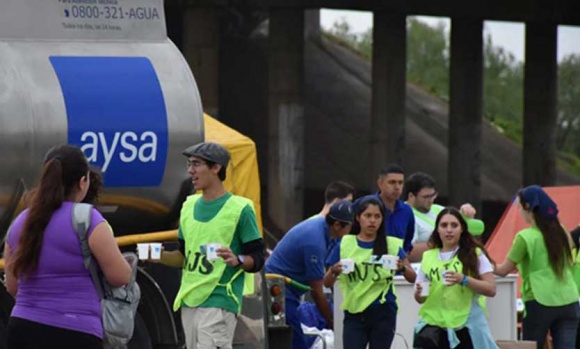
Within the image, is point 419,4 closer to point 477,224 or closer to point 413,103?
point 413,103

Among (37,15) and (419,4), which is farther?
(419,4)

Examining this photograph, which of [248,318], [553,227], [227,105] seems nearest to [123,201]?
A: [248,318]

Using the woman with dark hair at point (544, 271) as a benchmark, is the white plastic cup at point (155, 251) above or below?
above

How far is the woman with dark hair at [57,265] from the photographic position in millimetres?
8492

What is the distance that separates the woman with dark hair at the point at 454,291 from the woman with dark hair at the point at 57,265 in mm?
4683

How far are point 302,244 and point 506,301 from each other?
1.94 metres

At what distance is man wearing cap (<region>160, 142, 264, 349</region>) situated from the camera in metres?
11.0

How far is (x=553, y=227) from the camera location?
1383 cm

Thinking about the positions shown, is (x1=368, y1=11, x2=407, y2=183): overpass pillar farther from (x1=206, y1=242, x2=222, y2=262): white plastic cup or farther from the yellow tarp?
(x1=206, y1=242, x2=222, y2=262): white plastic cup

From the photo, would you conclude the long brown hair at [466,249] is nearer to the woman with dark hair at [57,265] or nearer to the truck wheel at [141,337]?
the truck wheel at [141,337]

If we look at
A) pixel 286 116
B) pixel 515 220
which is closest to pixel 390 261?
pixel 515 220

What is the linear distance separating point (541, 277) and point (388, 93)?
35.8 m

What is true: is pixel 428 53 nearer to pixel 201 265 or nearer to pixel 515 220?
pixel 515 220

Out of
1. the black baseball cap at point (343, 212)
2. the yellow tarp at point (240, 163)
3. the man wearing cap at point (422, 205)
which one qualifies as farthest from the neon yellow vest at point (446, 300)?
the yellow tarp at point (240, 163)
